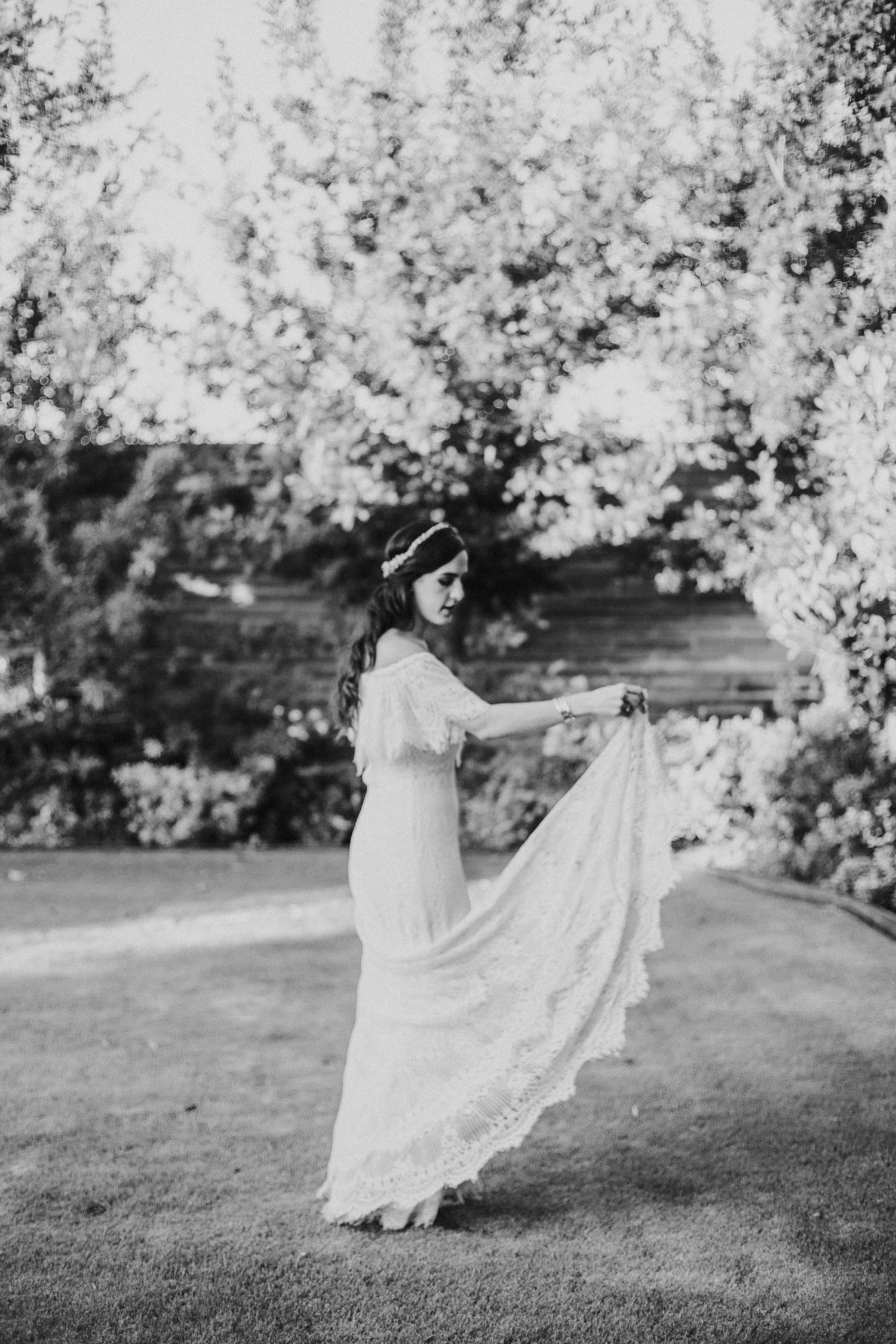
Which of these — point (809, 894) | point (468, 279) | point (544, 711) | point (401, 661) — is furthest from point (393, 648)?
point (468, 279)

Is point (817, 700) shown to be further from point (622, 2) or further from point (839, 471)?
point (622, 2)

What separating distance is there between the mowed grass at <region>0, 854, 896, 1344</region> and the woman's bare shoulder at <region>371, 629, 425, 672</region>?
4.63 feet

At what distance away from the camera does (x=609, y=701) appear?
10.7ft

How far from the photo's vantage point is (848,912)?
6738 mm

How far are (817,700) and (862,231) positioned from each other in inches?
129

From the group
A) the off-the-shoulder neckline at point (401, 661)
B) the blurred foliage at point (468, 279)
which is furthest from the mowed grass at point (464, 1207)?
the blurred foliage at point (468, 279)

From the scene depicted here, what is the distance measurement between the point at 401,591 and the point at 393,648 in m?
0.15

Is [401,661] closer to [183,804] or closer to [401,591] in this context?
[401,591]

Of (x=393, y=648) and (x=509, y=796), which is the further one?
(x=509, y=796)

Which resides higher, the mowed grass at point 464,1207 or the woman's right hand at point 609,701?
the woman's right hand at point 609,701

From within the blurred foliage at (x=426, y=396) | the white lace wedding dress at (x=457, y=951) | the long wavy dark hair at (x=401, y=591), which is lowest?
the white lace wedding dress at (x=457, y=951)

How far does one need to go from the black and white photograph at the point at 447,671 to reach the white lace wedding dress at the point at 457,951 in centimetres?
1

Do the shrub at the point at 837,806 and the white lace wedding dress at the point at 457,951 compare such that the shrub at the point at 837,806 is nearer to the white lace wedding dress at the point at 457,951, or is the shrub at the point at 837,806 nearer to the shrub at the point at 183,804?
the shrub at the point at 183,804

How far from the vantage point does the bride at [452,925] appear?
3232 mm
